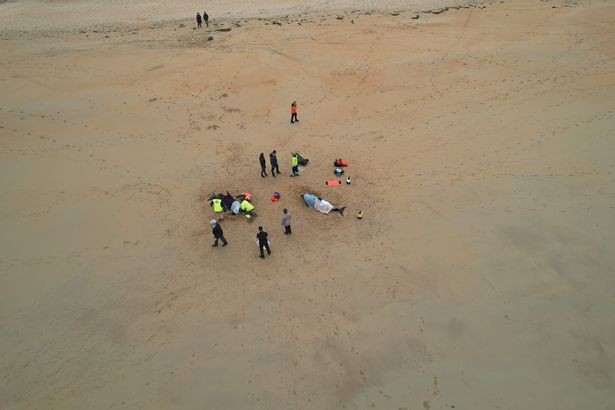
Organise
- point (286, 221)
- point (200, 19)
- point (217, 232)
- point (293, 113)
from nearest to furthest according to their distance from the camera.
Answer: point (217, 232)
point (286, 221)
point (293, 113)
point (200, 19)

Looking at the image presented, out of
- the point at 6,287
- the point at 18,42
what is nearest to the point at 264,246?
the point at 6,287

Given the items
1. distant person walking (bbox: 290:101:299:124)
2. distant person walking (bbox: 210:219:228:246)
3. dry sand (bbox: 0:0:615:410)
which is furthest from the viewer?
distant person walking (bbox: 290:101:299:124)

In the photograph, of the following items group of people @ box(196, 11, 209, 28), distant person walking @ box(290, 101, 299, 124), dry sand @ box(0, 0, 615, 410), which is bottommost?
dry sand @ box(0, 0, 615, 410)

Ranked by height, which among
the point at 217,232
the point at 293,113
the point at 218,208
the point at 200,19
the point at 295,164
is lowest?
the point at 218,208

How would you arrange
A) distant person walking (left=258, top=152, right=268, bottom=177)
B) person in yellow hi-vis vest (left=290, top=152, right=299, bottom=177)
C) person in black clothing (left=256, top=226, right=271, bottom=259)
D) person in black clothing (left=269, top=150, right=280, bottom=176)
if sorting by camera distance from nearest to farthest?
person in black clothing (left=256, top=226, right=271, bottom=259) < distant person walking (left=258, top=152, right=268, bottom=177) < person in black clothing (left=269, top=150, right=280, bottom=176) < person in yellow hi-vis vest (left=290, top=152, right=299, bottom=177)

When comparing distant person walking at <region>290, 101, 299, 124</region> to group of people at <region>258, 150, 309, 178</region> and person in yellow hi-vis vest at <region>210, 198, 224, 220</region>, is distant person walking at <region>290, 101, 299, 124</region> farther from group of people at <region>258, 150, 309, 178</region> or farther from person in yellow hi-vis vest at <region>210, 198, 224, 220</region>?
person in yellow hi-vis vest at <region>210, 198, 224, 220</region>

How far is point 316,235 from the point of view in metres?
13.5

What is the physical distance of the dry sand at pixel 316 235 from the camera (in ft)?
32.5

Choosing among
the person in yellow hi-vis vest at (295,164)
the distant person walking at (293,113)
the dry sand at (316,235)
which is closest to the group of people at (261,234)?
the dry sand at (316,235)

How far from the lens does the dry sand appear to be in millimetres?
9898

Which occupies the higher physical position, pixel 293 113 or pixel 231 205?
pixel 293 113

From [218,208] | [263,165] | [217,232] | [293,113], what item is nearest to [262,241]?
[217,232]

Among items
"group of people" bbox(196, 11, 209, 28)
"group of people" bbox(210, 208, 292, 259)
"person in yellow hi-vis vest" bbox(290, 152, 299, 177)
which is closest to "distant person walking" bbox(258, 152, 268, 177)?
"person in yellow hi-vis vest" bbox(290, 152, 299, 177)

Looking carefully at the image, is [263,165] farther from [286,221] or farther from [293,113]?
[293,113]
